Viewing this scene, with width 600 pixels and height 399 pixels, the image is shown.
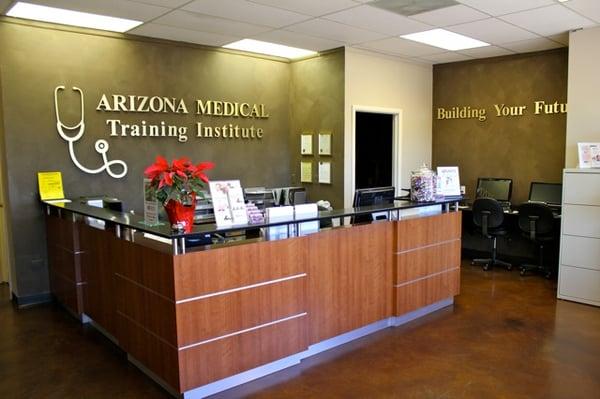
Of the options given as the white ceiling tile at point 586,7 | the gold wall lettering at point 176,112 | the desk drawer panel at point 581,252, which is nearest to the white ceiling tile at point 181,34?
the gold wall lettering at point 176,112

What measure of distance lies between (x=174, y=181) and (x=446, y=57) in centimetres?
552

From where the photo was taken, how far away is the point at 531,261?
274 inches

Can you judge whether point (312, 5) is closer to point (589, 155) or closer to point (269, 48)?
point (269, 48)

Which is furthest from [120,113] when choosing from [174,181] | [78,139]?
[174,181]

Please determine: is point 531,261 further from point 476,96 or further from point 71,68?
point 71,68

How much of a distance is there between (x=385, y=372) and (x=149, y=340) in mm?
1752

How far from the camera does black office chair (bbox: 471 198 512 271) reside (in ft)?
21.7

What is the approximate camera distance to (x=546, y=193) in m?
6.67

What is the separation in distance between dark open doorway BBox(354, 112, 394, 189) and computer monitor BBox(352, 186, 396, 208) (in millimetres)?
2625

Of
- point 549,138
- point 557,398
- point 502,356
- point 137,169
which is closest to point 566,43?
point 549,138

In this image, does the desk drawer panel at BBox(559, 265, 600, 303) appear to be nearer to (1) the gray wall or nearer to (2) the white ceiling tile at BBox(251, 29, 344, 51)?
(2) the white ceiling tile at BBox(251, 29, 344, 51)

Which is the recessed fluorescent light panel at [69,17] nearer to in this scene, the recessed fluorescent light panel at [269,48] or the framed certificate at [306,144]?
the recessed fluorescent light panel at [269,48]

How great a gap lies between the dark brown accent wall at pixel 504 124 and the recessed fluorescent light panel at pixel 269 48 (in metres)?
2.50

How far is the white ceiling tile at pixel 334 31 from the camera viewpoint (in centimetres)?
530
